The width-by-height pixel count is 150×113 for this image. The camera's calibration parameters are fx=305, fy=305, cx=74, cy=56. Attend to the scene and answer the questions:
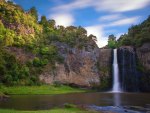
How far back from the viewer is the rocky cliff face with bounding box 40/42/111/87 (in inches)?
3391

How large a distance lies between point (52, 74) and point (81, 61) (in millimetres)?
10673

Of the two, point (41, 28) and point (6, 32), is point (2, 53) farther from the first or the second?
point (41, 28)

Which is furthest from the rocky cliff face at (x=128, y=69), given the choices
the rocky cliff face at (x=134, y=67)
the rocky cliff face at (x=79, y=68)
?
the rocky cliff face at (x=79, y=68)

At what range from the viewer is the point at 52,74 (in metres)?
85.5

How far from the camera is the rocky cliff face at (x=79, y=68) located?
86125 millimetres

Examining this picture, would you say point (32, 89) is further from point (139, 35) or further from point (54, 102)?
point (139, 35)

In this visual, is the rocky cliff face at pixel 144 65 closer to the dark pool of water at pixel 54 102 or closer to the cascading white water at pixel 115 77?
the cascading white water at pixel 115 77

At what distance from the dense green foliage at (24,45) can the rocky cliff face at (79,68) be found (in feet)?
5.43

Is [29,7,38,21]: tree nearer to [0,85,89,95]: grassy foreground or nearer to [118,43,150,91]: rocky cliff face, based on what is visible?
[118,43,150,91]: rocky cliff face

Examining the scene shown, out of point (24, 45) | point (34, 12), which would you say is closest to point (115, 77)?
point (24, 45)

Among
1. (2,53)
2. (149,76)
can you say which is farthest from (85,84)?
(2,53)

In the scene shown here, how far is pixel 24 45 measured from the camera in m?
87.9

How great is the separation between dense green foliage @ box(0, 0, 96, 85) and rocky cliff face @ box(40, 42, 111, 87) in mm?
1655

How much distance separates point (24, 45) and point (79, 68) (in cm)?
1744
